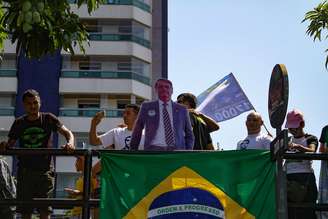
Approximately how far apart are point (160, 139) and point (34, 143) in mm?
1402

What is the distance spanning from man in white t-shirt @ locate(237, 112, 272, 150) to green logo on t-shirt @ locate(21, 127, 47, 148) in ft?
7.38

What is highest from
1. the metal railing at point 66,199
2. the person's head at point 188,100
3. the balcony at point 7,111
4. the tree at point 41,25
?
the balcony at point 7,111

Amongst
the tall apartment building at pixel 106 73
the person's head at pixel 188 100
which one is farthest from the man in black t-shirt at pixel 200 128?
the tall apartment building at pixel 106 73

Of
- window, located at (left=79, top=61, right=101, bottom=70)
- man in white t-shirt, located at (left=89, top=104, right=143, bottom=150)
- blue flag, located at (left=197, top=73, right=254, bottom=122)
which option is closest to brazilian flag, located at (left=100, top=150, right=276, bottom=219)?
man in white t-shirt, located at (left=89, top=104, right=143, bottom=150)

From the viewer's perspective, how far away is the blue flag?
11.7m

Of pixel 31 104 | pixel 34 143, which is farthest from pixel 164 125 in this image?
pixel 31 104

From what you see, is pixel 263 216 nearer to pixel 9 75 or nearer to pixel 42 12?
pixel 42 12

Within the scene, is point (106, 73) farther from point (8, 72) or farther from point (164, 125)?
point (164, 125)

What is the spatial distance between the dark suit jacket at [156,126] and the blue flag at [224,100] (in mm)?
4063

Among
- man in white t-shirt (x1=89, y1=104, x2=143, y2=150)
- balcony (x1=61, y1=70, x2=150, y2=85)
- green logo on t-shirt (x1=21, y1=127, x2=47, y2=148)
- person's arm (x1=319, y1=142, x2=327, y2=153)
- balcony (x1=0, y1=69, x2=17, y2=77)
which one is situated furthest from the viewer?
balcony (x1=61, y1=70, x2=150, y2=85)

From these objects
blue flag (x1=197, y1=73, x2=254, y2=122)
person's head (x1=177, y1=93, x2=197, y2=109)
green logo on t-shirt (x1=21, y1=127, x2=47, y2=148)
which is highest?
blue flag (x1=197, y1=73, x2=254, y2=122)

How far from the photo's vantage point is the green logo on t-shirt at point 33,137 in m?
7.69

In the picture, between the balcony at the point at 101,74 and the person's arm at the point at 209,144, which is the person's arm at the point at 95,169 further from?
the balcony at the point at 101,74

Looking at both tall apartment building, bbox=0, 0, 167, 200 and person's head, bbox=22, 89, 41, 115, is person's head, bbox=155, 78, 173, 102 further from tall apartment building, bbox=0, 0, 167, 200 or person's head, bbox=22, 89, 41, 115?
tall apartment building, bbox=0, 0, 167, 200
